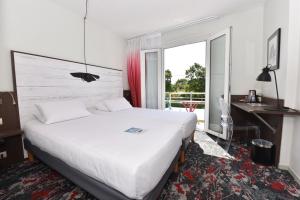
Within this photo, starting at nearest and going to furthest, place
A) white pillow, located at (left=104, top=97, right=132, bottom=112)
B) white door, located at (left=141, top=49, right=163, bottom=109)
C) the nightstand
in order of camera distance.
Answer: the nightstand
white pillow, located at (left=104, top=97, right=132, bottom=112)
white door, located at (left=141, top=49, right=163, bottom=109)

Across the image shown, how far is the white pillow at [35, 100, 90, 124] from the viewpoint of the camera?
214 cm

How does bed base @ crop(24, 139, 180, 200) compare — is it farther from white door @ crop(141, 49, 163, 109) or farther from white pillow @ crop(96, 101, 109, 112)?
white door @ crop(141, 49, 163, 109)

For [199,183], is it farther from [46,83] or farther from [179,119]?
[46,83]

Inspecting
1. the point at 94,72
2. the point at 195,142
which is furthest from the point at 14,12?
the point at 195,142

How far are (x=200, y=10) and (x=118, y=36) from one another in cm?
219

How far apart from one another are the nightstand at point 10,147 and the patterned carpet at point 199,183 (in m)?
0.13

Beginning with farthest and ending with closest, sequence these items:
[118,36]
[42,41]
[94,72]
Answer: [118,36] < [94,72] < [42,41]

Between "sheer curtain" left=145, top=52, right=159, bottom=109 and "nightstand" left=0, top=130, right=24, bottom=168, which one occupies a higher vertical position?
"sheer curtain" left=145, top=52, right=159, bottom=109

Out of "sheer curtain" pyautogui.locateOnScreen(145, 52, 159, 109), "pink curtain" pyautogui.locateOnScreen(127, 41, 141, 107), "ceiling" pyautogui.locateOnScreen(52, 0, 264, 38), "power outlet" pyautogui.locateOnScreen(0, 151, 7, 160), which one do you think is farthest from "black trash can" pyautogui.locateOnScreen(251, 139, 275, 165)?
"power outlet" pyautogui.locateOnScreen(0, 151, 7, 160)

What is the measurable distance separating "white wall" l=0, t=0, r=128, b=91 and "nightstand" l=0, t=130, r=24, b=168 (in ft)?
2.03

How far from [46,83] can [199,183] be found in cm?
267

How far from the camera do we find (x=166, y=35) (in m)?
3.98

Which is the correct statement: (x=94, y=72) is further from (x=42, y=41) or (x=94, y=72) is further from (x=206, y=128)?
(x=206, y=128)

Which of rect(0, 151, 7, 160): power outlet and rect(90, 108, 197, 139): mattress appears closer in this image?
rect(0, 151, 7, 160): power outlet
